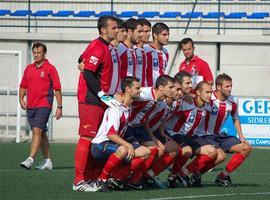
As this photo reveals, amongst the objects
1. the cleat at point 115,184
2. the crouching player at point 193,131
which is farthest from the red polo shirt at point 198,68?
the cleat at point 115,184

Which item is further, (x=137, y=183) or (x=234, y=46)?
(x=234, y=46)

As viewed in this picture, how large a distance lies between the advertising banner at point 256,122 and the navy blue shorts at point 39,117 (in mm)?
6484

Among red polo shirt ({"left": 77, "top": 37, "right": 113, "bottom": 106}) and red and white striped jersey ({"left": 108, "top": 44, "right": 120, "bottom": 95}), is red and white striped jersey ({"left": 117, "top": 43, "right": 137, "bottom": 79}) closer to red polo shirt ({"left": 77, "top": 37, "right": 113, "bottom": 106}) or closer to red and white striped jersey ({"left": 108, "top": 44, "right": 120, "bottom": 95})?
red and white striped jersey ({"left": 108, "top": 44, "right": 120, "bottom": 95})

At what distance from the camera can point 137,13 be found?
23.1 m

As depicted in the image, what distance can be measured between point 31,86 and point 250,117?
22.7ft

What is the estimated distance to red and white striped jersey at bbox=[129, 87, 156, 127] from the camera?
35.5 feet

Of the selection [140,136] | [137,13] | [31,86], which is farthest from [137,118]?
[137,13]

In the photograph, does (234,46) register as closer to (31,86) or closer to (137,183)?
(31,86)

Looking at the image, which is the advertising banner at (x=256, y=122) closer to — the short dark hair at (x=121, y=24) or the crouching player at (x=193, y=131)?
the crouching player at (x=193, y=131)

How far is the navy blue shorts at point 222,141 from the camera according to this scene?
1162 cm

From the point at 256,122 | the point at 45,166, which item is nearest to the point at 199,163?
the point at 45,166

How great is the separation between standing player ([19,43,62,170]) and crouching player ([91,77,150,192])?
11.3 ft

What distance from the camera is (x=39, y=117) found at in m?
13.9

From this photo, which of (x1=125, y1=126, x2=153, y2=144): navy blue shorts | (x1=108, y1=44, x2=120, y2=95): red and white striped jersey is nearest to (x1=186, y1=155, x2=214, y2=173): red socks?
(x1=125, y1=126, x2=153, y2=144): navy blue shorts
